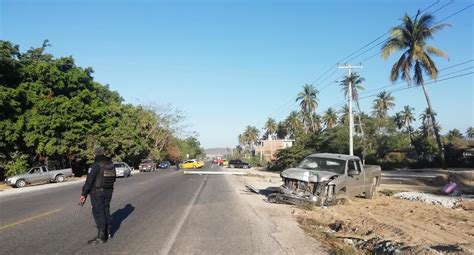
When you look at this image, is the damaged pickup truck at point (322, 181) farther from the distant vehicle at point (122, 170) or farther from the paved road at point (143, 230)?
the distant vehicle at point (122, 170)

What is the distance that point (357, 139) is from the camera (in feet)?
208

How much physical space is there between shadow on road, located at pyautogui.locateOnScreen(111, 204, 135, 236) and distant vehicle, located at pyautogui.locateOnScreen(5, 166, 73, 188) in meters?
19.5

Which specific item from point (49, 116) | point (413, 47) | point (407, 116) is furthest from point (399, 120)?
point (49, 116)

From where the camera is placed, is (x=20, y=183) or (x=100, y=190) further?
(x=20, y=183)

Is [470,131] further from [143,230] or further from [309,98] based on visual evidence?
[143,230]

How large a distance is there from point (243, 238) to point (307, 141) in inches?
1955

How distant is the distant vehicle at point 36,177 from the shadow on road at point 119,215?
19.5 metres

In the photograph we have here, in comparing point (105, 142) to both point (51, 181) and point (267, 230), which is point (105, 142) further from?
point (267, 230)

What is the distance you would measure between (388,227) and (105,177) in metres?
6.58

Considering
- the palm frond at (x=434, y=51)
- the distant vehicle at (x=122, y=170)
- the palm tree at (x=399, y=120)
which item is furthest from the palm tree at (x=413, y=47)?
the palm tree at (x=399, y=120)

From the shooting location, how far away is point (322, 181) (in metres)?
15.4

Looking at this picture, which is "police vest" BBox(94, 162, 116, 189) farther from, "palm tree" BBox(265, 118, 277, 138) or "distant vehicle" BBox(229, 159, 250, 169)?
"palm tree" BBox(265, 118, 277, 138)

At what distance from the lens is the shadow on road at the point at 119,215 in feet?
35.9

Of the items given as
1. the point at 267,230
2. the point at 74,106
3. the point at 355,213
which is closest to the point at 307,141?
the point at 74,106
